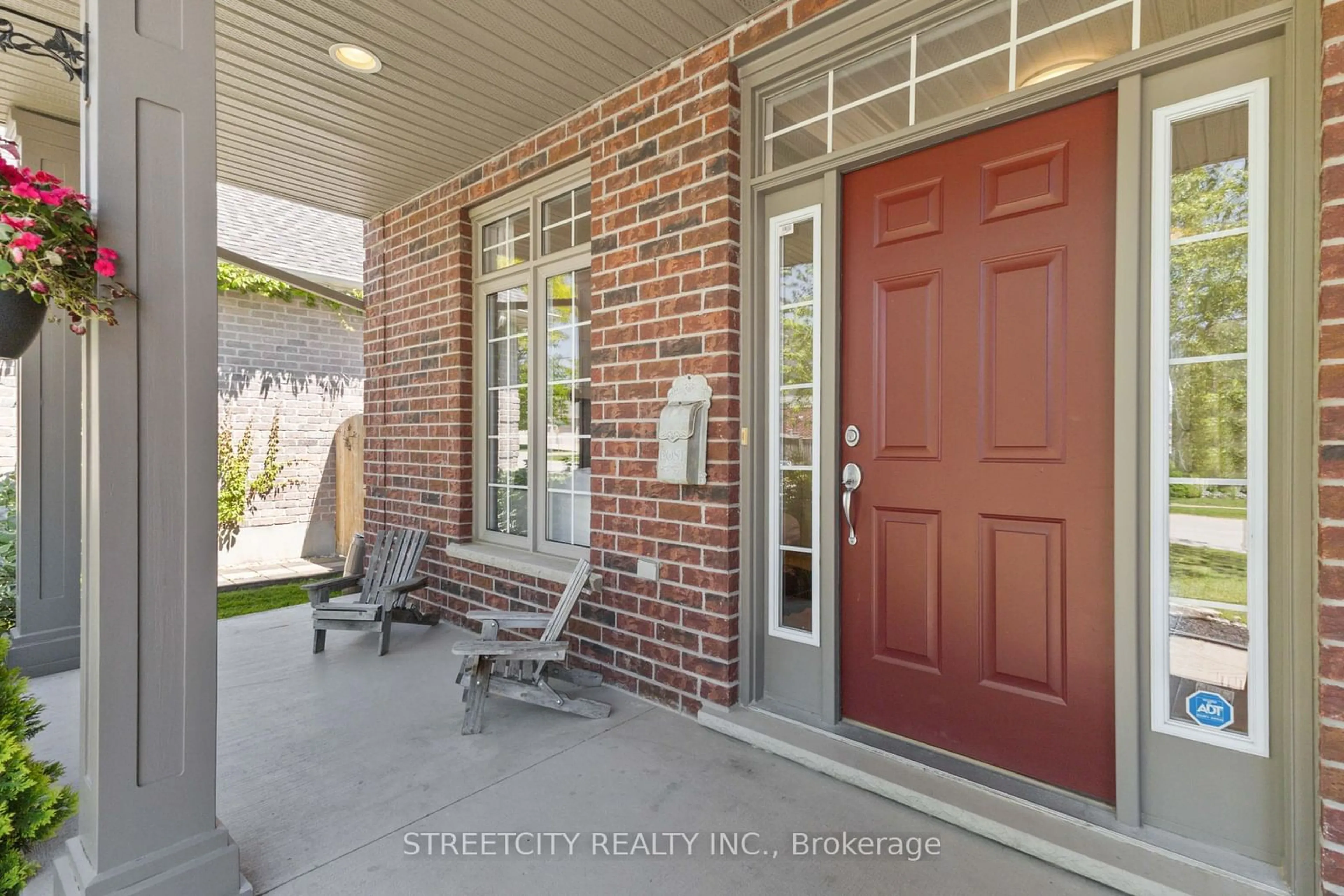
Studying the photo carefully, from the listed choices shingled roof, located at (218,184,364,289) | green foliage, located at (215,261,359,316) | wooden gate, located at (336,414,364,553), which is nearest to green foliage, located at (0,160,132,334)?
green foliage, located at (215,261,359,316)

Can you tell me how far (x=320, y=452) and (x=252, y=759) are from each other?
18.5 ft

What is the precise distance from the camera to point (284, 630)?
13.5 feet

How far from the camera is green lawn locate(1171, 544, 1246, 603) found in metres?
1.71

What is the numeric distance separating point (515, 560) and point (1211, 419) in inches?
124

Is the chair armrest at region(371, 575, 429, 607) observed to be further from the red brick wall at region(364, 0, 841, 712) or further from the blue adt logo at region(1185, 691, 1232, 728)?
the blue adt logo at region(1185, 691, 1232, 728)

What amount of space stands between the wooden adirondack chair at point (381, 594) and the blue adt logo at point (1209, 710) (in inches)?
141

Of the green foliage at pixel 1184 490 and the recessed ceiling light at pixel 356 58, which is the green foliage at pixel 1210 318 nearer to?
the green foliage at pixel 1184 490

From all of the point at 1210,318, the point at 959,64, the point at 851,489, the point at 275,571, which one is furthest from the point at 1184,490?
the point at 275,571

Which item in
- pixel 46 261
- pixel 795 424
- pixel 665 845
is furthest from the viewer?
pixel 795 424

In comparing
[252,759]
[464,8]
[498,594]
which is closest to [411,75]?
[464,8]

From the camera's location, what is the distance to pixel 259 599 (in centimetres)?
519

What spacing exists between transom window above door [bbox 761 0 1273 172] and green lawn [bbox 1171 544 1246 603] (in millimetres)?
1439

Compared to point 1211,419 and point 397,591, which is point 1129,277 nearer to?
point 1211,419

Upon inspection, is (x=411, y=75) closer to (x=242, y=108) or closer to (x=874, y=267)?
(x=242, y=108)
